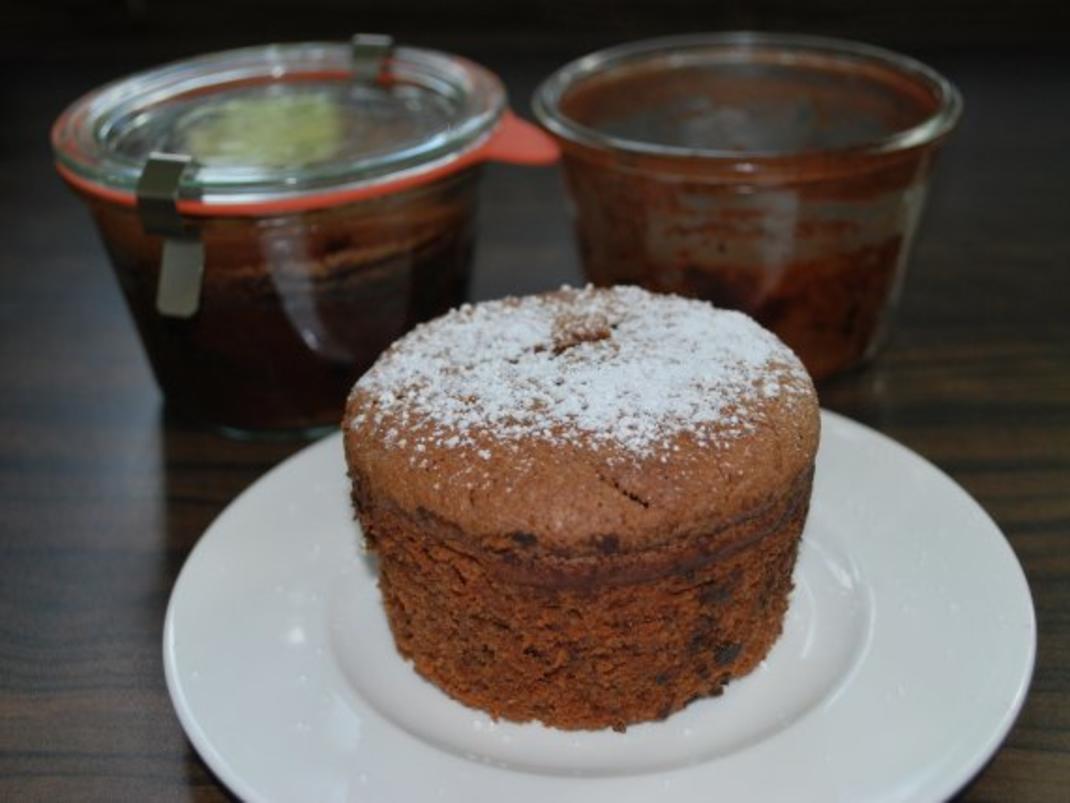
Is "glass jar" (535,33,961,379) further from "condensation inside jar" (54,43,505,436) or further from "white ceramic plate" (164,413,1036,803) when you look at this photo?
"white ceramic plate" (164,413,1036,803)

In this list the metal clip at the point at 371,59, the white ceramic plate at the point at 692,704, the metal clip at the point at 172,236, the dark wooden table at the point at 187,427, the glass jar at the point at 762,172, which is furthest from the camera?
the metal clip at the point at 371,59

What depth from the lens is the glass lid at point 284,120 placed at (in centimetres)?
128

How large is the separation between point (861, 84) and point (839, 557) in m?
0.78

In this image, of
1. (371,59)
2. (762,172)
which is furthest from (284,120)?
(762,172)

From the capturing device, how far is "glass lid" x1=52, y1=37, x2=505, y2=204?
128cm

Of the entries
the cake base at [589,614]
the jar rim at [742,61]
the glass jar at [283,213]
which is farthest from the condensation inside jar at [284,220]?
the cake base at [589,614]

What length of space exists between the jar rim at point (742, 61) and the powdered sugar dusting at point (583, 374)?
0.89 ft

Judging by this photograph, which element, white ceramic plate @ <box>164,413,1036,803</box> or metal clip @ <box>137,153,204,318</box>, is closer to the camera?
white ceramic plate @ <box>164,413,1036,803</box>

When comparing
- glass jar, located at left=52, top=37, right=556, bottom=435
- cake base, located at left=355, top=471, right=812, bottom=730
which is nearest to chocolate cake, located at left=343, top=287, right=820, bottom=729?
cake base, located at left=355, top=471, right=812, bottom=730

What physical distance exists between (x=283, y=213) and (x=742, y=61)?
0.76m

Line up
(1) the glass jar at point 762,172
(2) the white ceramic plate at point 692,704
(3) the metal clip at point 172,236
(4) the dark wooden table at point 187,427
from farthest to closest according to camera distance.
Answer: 1. (1) the glass jar at point 762,172
2. (3) the metal clip at point 172,236
3. (4) the dark wooden table at point 187,427
4. (2) the white ceramic plate at point 692,704

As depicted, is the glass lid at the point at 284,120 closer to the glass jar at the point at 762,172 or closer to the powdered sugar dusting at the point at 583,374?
the glass jar at the point at 762,172

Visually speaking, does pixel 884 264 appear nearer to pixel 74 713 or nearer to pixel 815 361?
pixel 815 361

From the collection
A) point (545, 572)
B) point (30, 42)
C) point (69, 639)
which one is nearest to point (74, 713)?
point (69, 639)
